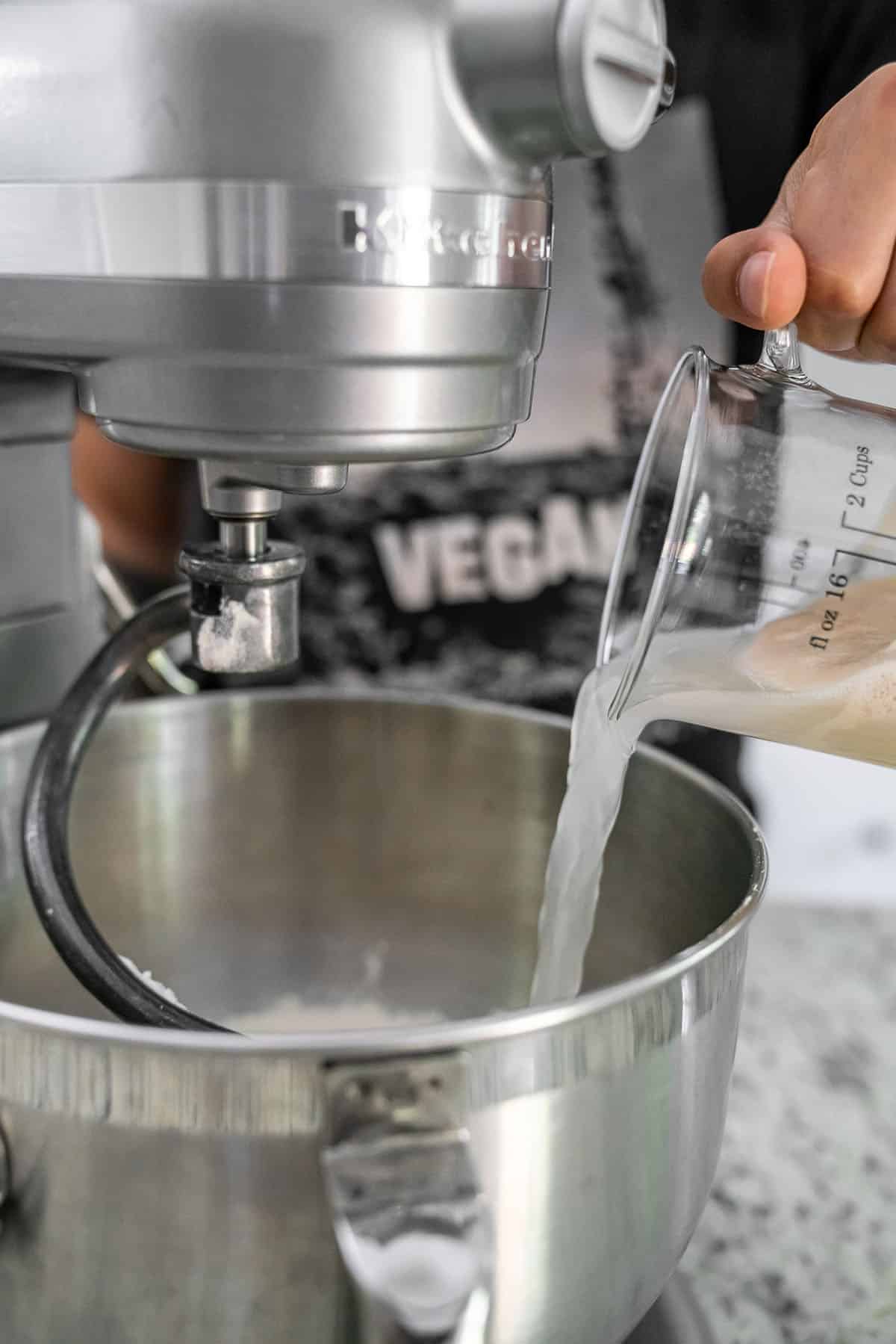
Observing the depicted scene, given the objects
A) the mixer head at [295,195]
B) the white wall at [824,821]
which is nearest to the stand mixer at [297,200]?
the mixer head at [295,195]

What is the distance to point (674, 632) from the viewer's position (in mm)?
405

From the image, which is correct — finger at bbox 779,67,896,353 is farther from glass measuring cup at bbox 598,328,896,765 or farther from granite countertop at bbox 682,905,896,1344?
granite countertop at bbox 682,905,896,1344

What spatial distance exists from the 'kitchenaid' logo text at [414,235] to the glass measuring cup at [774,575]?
0.10 meters

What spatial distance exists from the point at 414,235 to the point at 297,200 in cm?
3

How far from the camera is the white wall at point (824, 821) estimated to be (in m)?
1.27

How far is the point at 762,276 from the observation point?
1.33ft

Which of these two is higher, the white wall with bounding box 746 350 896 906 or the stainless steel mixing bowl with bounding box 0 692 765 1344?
the stainless steel mixing bowl with bounding box 0 692 765 1344

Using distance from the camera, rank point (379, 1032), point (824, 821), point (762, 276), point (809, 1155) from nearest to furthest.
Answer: point (379, 1032), point (762, 276), point (809, 1155), point (824, 821)

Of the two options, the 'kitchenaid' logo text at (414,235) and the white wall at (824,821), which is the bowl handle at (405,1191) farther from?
the white wall at (824,821)

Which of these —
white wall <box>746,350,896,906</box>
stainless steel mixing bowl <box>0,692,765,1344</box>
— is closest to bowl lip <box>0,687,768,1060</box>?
stainless steel mixing bowl <box>0,692,765,1344</box>

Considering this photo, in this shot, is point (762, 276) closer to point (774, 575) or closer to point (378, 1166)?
point (774, 575)

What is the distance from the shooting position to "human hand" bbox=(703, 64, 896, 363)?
41 centimetres

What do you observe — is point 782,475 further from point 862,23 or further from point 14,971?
point 862,23

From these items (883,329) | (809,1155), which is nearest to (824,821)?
(809,1155)
